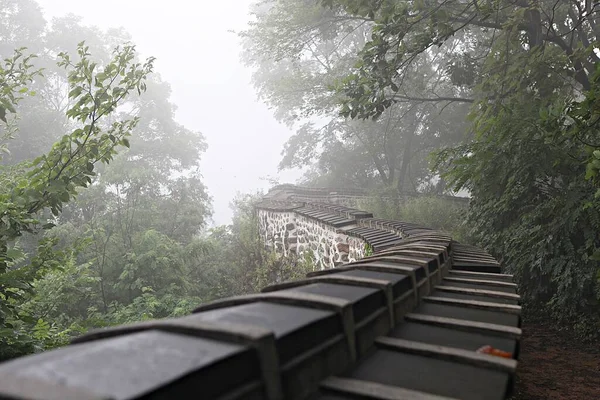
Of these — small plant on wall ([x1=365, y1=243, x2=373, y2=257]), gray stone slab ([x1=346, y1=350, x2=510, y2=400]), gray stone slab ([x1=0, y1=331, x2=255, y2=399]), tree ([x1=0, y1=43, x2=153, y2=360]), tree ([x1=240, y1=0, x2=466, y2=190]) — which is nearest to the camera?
gray stone slab ([x1=0, y1=331, x2=255, y2=399])

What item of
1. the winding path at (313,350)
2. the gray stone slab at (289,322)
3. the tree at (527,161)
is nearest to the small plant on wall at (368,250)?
the tree at (527,161)

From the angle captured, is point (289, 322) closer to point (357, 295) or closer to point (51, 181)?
point (357, 295)

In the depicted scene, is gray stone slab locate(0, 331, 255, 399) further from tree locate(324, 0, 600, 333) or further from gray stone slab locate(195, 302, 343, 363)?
tree locate(324, 0, 600, 333)

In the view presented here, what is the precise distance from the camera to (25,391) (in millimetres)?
596

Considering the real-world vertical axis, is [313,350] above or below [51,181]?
below

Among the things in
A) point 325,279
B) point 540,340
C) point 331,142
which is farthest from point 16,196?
point 331,142

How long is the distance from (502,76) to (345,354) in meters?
6.07

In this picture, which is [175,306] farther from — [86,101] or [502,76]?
[502,76]

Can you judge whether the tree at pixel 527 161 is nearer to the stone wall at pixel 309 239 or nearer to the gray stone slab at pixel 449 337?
the stone wall at pixel 309 239

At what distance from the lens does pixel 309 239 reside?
8.27 metres

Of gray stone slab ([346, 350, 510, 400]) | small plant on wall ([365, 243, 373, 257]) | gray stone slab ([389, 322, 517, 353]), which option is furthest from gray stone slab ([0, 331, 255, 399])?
small plant on wall ([365, 243, 373, 257])

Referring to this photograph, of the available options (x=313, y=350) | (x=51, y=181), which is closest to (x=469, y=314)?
(x=313, y=350)

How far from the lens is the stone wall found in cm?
607

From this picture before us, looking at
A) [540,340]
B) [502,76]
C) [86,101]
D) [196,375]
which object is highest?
[502,76]
